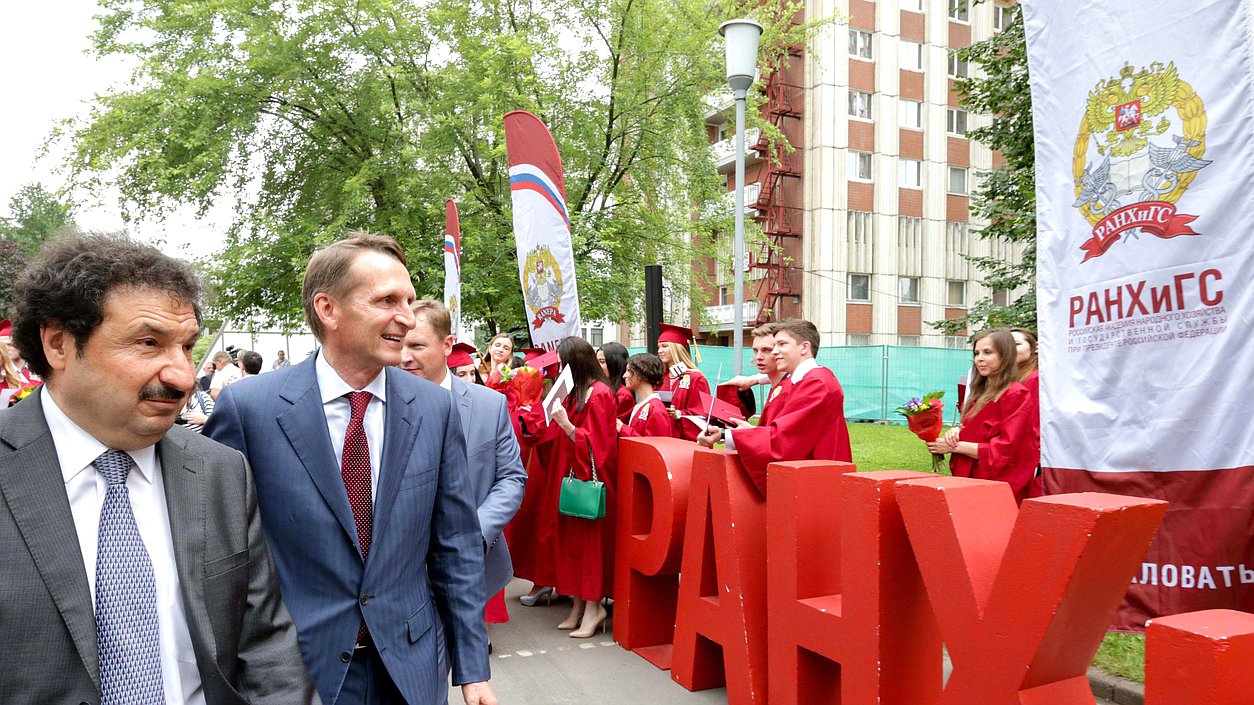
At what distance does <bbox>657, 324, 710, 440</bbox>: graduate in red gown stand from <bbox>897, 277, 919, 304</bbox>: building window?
26.6 metres

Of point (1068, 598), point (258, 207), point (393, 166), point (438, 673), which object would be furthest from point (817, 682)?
point (258, 207)

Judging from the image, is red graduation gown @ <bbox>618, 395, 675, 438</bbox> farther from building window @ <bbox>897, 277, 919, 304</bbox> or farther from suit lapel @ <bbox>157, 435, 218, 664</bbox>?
building window @ <bbox>897, 277, 919, 304</bbox>

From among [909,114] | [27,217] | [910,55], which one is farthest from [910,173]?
[27,217]

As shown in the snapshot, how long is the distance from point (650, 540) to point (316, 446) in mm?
3481

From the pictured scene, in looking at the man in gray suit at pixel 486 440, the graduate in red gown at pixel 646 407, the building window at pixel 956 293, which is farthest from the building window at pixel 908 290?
the man in gray suit at pixel 486 440

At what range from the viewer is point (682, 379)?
8070 millimetres

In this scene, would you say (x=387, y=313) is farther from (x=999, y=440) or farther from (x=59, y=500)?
(x=999, y=440)

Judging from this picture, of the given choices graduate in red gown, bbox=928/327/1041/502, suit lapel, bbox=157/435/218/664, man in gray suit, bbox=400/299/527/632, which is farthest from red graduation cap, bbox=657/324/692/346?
suit lapel, bbox=157/435/218/664

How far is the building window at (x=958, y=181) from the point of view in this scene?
33.4 m

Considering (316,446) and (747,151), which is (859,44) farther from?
(316,446)

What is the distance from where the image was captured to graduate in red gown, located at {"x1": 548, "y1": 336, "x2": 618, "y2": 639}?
5.97 meters

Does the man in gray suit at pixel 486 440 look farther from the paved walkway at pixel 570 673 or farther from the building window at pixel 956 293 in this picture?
the building window at pixel 956 293

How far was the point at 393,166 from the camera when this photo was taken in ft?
59.5

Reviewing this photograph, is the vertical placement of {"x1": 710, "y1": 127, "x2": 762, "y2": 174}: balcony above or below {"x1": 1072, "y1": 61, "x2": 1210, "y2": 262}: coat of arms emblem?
above
